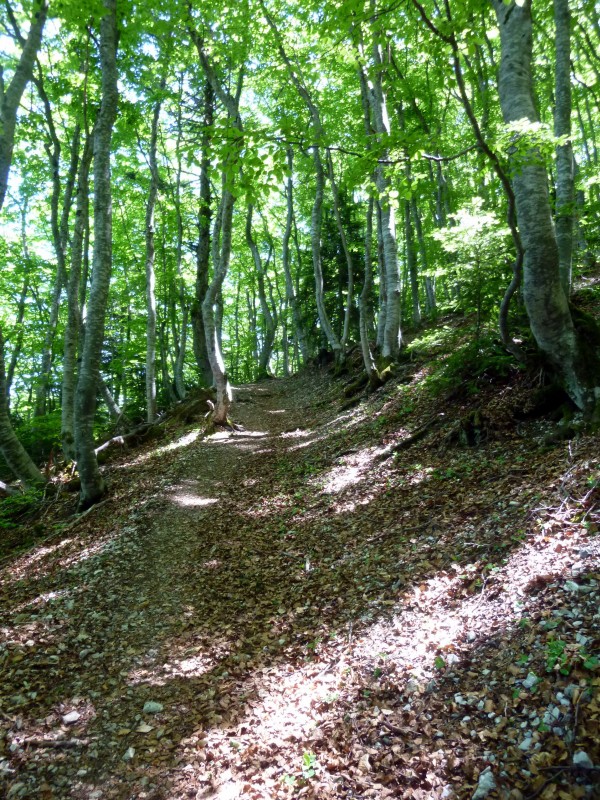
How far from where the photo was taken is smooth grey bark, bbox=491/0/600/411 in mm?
5605

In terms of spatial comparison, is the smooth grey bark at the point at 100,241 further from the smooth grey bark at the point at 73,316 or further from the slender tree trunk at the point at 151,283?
the slender tree trunk at the point at 151,283

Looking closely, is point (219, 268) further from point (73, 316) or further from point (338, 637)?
point (338, 637)

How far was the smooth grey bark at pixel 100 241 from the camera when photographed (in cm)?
805

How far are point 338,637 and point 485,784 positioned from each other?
1989mm

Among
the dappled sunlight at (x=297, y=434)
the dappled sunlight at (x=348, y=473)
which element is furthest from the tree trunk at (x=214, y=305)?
the dappled sunlight at (x=348, y=473)

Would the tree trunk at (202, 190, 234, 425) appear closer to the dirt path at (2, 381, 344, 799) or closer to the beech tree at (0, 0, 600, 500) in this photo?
the beech tree at (0, 0, 600, 500)

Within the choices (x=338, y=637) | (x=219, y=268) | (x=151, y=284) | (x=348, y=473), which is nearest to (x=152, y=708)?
(x=338, y=637)

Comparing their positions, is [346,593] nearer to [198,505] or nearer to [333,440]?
[198,505]

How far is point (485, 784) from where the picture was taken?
8.59ft

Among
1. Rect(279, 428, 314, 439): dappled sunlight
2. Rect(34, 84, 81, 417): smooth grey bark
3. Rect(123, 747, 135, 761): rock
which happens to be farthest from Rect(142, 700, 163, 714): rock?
Rect(34, 84, 81, 417): smooth grey bark

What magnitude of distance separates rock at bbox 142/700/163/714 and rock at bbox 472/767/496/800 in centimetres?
271

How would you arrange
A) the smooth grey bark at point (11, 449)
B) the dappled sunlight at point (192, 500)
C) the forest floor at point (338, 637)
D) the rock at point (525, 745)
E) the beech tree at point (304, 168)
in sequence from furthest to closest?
the smooth grey bark at point (11, 449) < the dappled sunlight at point (192, 500) < the beech tree at point (304, 168) < the forest floor at point (338, 637) < the rock at point (525, 745)

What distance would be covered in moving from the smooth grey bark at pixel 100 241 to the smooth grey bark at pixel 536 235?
642 centimetres

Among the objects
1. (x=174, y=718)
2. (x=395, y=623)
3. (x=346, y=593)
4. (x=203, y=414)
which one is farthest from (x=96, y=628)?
(x=203, y=414)
